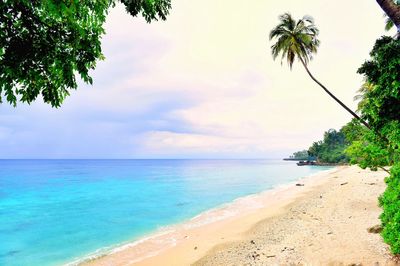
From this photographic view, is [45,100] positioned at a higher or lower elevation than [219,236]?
higher

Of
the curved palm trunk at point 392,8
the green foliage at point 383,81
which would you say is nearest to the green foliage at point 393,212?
the green foliage at point 383,81

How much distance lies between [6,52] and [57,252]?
17.1 metres

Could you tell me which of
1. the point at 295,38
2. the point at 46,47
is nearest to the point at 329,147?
the point at 295,38

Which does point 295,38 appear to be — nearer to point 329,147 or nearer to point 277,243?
point 277,243

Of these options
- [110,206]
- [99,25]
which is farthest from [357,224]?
[110,206]

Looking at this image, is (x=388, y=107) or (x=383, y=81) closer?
(x=383, y=81)

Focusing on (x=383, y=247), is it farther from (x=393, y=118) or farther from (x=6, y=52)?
(x=6, y=52)

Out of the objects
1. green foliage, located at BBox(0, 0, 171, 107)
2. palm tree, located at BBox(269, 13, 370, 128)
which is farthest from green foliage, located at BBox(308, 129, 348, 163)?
green foliage, located at BBox(0, 0, 171, 107)

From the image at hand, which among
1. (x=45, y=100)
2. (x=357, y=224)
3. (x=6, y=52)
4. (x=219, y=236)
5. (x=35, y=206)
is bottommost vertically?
(x=35, y=206)

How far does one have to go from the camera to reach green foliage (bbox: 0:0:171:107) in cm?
342

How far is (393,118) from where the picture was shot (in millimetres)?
7395

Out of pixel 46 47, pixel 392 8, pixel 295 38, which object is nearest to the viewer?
Result: pixel 46 47

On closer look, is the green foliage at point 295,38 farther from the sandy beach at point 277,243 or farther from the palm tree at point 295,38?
the sandy beach at point 277,243

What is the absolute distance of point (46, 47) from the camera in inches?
143
